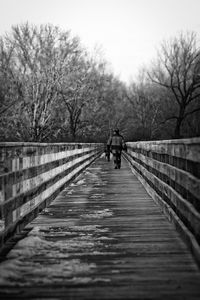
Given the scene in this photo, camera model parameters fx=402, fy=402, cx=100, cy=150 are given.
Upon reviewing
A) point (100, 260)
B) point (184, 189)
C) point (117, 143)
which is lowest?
point (100, 260)

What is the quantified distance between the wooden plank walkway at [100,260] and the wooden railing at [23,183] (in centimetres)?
25

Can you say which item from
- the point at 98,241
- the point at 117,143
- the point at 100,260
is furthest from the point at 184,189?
the point at 117,143

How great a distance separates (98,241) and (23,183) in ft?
4.65

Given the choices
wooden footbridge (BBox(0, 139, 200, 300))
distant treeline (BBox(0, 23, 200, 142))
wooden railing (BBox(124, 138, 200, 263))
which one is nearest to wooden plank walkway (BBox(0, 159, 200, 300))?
wooden footbridge (BBox(0, 139, 200, 300))

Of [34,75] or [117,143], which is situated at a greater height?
[34,75]

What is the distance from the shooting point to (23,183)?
5.73 meters

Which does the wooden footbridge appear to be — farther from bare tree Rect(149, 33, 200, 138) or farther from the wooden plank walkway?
bare tree Rect(149, 33, 200, 138)

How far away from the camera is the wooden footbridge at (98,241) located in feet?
11.5

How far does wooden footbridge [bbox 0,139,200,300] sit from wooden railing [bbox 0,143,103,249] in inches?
0.5

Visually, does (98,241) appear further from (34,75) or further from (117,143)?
(34,75)

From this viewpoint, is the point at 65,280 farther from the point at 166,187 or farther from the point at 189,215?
the point at 166,187

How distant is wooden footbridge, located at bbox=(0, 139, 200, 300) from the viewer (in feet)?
11.5

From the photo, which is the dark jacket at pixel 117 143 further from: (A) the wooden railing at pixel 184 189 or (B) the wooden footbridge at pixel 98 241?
(A) the wooden railing at pixel 184 189

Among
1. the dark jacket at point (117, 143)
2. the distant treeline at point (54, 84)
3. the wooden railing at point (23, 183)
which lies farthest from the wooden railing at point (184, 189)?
the distant treeline at point (54, 84)
